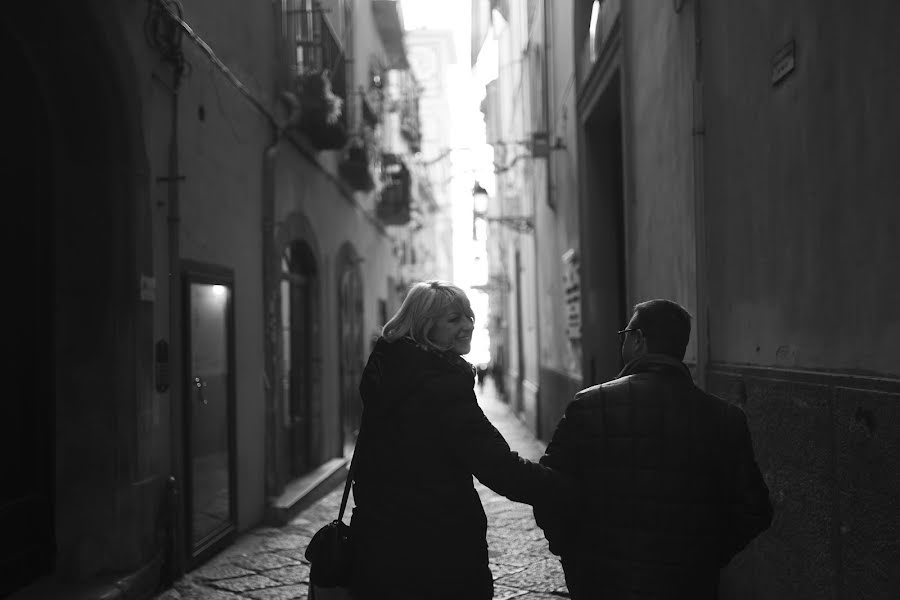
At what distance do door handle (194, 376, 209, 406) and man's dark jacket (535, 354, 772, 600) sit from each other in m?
4.50

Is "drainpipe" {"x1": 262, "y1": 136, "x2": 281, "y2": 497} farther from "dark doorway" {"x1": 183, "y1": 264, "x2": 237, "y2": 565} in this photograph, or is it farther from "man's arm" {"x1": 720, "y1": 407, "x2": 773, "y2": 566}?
"man's arm" {"x1": 720, "y1": 407, "x2": 773, "y2": 566}

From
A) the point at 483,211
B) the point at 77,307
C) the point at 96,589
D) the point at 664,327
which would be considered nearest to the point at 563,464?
the point at 664,327

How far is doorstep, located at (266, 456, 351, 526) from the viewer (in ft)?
26.7

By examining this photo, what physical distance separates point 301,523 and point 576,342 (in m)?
3.78

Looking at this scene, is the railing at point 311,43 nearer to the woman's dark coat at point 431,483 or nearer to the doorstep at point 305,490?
the doorstep at point 305,490

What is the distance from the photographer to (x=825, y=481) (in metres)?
3.40

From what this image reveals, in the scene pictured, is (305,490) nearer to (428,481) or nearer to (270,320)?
(270,320)

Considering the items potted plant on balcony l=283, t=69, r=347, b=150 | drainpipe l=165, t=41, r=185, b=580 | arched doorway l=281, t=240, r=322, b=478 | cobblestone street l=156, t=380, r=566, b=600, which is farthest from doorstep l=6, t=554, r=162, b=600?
potted plant on balcony l=283, t=69, r=347, b=150

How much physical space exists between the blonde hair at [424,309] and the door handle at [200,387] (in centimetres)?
413

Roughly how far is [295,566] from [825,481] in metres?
4.12

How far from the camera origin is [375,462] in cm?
267

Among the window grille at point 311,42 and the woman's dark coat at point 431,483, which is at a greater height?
the window grille at point 311,42

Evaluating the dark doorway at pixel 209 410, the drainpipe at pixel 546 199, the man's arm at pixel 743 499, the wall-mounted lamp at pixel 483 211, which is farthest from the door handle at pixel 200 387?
the wall-mounted lamp at pixel 483 211

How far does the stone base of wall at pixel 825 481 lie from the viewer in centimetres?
290
